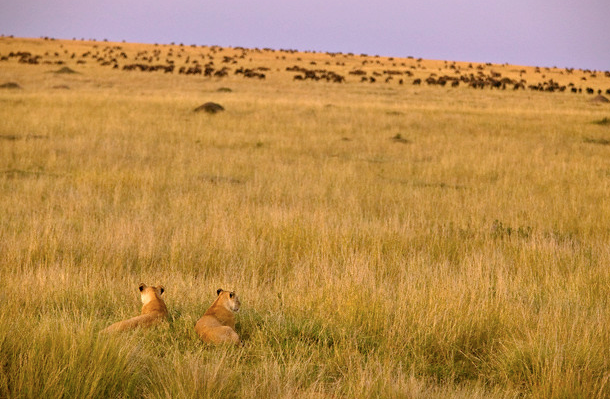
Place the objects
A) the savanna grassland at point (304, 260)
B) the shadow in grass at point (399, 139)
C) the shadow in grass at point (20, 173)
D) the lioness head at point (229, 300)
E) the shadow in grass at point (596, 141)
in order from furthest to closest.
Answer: the shadow in grass at point (596, 141) → the shadow in grass at point (399, 139) → the shadow in grass at point (20, 173) → the lioness head at point (229, 300) → the savanna grassland at point (304, 260)

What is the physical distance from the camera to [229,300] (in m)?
4.63

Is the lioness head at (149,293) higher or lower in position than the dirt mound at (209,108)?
lower

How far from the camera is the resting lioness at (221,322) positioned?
14.3ft

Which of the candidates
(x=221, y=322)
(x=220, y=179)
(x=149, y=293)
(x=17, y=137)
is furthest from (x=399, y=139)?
(x=221, y=322)

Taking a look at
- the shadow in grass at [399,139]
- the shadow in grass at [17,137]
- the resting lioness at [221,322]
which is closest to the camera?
the resting lioness at [221,322]

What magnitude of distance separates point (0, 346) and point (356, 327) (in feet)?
8.48

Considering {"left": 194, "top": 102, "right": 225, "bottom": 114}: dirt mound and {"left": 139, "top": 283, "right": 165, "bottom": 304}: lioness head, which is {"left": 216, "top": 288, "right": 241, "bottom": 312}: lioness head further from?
{"left": 194, "top": 102, "right": 225, "bottom": 114}: dirt mound

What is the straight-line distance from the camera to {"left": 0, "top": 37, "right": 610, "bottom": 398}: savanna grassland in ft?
12.8

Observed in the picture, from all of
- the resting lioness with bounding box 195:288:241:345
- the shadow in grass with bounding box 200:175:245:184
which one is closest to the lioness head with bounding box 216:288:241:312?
the resting lioness with bounding box 195:288:241:345

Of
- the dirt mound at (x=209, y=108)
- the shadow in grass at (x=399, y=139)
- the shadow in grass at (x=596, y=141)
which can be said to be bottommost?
the shadow in grass at (x=399, y=139)

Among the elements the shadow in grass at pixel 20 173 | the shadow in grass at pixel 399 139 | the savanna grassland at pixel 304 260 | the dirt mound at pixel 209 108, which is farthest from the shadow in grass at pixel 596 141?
the shadow in grass at pixel 20 173

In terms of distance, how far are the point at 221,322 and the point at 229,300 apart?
6.6 inches

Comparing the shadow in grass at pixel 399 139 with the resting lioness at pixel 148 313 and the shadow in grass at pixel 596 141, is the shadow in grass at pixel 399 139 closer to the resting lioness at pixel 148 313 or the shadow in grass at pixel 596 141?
the shadow in grass at pixel 596 141

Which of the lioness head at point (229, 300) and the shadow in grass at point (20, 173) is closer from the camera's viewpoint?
the lioness head at point (229, 300)
